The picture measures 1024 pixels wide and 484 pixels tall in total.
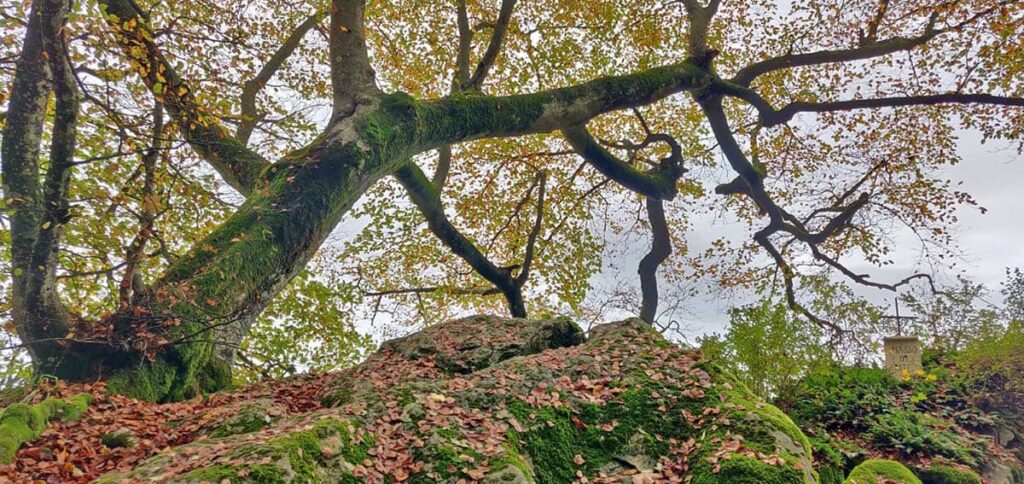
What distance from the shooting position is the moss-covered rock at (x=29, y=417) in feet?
9.29

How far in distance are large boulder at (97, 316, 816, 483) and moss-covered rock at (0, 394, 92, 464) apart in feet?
3.07

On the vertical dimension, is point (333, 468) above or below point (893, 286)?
below

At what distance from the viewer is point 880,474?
4297mm

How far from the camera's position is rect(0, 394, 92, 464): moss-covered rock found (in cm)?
283

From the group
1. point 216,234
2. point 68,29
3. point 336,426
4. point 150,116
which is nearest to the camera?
point 336,426

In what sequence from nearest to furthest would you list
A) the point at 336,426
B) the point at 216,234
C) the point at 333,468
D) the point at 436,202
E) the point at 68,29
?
the point at 333,468, the point at 336,426, the point at 68,29, the point at 216,234, the point at 436,202

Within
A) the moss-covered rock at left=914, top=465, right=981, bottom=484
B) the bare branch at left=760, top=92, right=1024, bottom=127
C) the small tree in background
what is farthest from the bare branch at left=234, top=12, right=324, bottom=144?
the moss-covered rock at left=914, top=465, right=981, bottom=484

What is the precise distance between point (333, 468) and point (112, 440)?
1.62 meters

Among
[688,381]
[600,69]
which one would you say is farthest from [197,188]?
[600,69]

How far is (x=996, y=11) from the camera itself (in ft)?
27.0

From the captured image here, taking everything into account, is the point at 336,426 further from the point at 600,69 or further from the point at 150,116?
the point at 600,69

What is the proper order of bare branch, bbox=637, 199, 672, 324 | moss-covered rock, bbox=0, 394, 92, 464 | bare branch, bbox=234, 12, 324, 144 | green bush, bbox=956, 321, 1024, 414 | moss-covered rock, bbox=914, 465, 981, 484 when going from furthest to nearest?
bare branch, bbox=637, 199, 672, 324, bare branch, bbox=234, 12, 324, 144, green bush, bbox=956, 321, 1024, 414, moss-covered rock, bbox=914, 465, 981, 484, moss-covered rock, bbox=0, 394, 92, 464

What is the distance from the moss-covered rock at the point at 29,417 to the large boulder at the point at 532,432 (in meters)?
0.94

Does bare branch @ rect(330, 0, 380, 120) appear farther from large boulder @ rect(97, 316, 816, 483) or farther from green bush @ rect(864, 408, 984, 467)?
green bush @ rect(864, 408, 984, 467)
